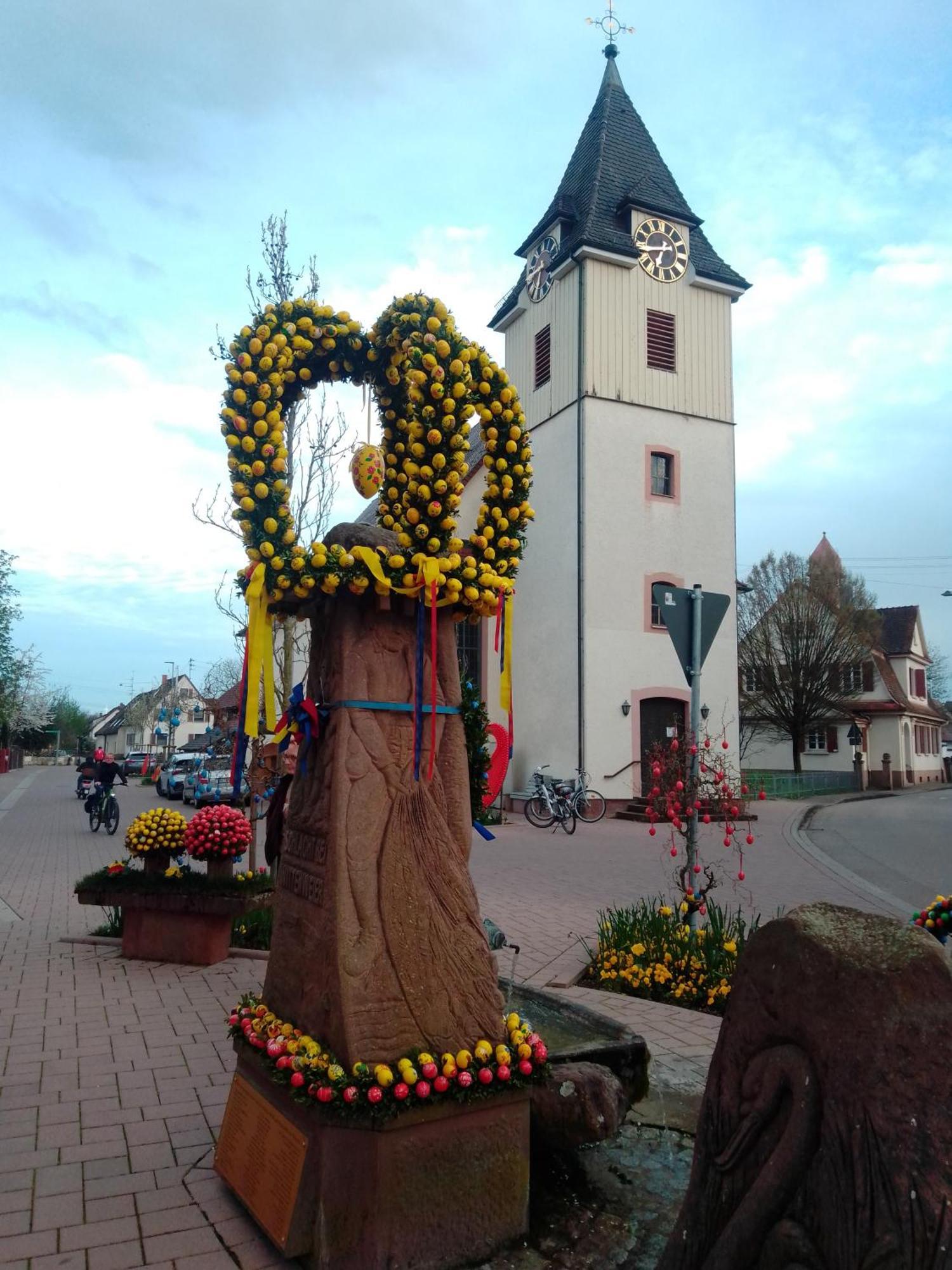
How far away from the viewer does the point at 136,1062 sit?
4.68 m

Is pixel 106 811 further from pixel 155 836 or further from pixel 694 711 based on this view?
pixel 694 711

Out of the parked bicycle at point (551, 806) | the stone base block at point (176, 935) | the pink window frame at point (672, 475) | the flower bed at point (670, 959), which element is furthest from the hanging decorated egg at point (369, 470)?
the pink window frame at point (672, 475)

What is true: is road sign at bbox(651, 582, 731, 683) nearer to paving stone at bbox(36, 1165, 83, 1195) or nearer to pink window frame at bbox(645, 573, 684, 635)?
paving stone at bbox(36, 1165, 83, 1195)

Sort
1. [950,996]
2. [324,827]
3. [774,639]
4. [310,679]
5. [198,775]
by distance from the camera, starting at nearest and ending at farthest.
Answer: [950,996], [324,827], [310,679], [198,775], [774,639]

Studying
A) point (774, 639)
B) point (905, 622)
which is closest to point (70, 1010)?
point (774, 639)

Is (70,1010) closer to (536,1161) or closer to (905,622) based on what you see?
(536,1161)

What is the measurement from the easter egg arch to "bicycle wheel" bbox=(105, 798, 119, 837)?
16.6m

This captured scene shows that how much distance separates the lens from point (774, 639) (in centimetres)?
3506

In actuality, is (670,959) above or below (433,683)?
below

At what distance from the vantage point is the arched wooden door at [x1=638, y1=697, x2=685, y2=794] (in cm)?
2122

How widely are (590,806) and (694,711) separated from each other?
50.3 feet

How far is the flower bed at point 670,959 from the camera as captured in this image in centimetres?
579

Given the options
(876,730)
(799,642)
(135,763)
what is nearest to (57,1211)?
(799,642)

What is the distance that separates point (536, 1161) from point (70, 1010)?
134 inches
